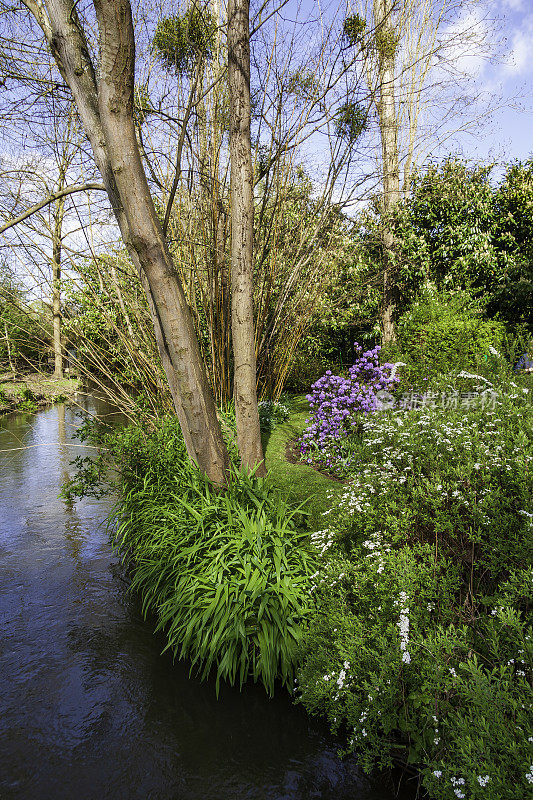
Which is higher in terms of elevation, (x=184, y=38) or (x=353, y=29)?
(x=353, y=29)

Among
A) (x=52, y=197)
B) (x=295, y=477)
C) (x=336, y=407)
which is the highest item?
(x=52, y=197)

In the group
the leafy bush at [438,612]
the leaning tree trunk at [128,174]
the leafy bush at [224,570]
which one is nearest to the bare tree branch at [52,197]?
the leaning tree trunk at [128,174]

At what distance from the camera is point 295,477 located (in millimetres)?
4727

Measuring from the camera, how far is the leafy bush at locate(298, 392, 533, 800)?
1.56 metres

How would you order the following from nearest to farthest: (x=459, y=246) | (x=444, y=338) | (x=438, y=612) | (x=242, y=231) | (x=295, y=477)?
(x=438, y=612), (x=242, y=231), (x=295, y=477), (x=444, y=338), (x=459, y=246)

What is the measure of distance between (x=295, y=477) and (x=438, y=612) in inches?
105

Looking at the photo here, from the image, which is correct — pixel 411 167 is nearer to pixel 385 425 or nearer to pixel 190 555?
pixel 385 425

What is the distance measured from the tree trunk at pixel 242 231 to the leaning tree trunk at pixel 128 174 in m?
0.50

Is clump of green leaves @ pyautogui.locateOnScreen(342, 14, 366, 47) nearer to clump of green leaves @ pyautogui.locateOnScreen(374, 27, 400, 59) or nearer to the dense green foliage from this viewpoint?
clump of green leaves @ pyautogui.locateOnScreen(374, 27, 400, 59)

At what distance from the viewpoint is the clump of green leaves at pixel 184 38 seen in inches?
160

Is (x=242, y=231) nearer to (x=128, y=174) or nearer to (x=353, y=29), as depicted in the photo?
(x=128, y=174)

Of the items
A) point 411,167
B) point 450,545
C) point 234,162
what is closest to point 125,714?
point 450,545

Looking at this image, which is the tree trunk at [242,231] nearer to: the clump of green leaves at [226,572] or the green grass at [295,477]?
the green grass at [295,477]

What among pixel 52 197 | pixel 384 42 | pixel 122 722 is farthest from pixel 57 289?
pixel 384 42
